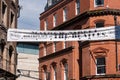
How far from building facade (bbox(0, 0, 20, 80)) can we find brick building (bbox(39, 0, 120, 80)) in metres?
18.0

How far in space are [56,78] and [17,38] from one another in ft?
112

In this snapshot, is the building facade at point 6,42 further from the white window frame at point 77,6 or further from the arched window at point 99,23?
the white window frame at point 77,6

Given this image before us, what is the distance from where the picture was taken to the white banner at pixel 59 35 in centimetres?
2916

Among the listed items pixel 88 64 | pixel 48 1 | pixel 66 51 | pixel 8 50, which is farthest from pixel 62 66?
pixel 8 50

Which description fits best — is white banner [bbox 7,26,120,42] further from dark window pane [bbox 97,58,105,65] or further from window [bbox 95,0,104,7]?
window [bbox 95,0,104,7]

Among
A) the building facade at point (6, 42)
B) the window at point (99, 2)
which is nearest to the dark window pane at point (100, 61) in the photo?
the window at point (99, 2)

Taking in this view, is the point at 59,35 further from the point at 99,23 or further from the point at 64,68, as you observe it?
the point at 64,68

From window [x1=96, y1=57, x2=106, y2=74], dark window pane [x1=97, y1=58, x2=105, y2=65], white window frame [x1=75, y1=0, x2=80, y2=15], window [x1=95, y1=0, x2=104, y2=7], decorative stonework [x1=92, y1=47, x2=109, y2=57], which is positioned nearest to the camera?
window [x1=96, y1=57, x2=106, y2=74]

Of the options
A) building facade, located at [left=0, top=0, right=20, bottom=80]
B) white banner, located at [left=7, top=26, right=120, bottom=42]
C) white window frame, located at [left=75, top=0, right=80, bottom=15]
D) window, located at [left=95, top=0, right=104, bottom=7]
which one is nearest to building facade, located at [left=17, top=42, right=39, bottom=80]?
white window frame, located at [left=75, top=0, right=80, bottom=15]

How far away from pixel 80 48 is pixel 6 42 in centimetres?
2483

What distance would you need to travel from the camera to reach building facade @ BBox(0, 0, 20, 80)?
3055cm

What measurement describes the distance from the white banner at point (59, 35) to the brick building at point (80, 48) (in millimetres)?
20445

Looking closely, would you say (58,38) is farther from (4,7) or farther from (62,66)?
(62,66)

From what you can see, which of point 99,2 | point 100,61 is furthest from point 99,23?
point 100,61
